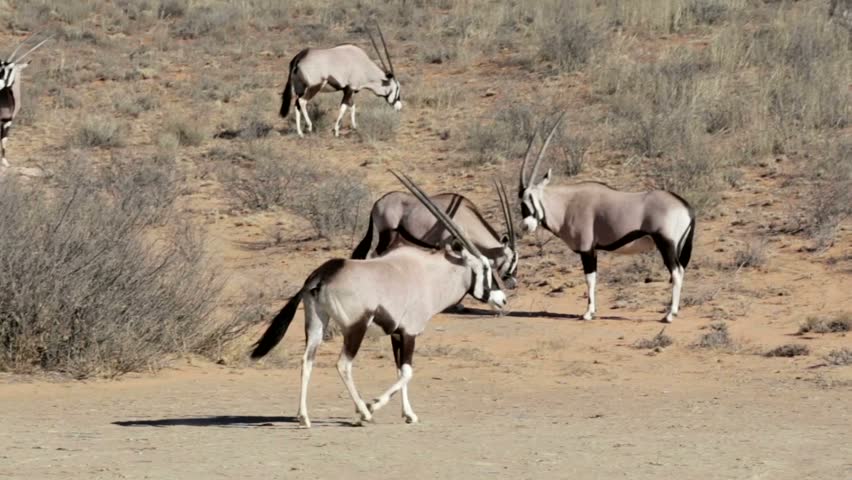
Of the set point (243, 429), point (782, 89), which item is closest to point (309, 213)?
point (782, 89)

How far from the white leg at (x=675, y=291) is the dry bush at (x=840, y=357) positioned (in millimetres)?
1871

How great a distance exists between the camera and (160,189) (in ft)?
56.9

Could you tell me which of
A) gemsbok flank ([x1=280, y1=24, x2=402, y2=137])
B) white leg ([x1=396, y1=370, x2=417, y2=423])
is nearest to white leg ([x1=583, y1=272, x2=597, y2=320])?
white leg ([x1=396, y1=370, x2=417, y2=423])

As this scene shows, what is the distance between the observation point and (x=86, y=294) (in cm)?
1031

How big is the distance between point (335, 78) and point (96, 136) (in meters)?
3.28

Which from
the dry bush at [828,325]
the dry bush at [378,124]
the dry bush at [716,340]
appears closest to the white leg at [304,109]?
the dry bush at [378,124]

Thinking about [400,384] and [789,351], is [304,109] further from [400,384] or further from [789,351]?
[400,384]

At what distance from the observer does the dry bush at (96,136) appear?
20469mm

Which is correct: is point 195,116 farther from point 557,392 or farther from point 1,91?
point 557,392

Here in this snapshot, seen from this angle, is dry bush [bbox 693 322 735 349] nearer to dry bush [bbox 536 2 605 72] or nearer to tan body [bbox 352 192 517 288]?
tan body [bbox 352 192 517 288]

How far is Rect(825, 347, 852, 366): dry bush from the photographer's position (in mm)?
10977

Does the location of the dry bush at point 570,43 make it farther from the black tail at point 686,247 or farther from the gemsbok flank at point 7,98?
the black tail at point 686,247

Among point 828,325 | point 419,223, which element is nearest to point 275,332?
point 419,223

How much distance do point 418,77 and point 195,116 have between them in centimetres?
391
